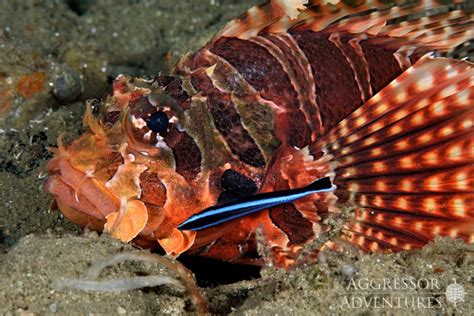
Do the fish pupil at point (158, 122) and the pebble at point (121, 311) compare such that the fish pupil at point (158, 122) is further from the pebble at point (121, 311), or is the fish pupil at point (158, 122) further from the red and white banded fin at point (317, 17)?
the pebble at point (121, 311)

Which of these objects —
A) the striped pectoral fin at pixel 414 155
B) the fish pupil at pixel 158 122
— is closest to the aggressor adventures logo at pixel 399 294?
the striped pectoral fin at pixel 414 155

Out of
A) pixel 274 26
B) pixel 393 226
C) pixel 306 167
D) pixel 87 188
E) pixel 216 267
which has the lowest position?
pixel 216 267

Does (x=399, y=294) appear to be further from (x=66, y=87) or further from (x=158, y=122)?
(x=66, y=87)

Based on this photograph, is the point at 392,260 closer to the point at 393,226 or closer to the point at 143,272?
the point at 393,226

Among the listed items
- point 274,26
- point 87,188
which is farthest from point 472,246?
point 87,188

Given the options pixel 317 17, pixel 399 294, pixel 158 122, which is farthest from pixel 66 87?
pixel 399 294

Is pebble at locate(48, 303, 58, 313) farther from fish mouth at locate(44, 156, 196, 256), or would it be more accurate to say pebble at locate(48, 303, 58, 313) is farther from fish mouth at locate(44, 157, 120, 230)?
fish mouth at locate(44, 157, 120, 230)

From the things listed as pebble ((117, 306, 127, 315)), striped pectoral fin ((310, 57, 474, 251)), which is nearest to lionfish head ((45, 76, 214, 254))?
pebble ((117, 306, 127, 315))
